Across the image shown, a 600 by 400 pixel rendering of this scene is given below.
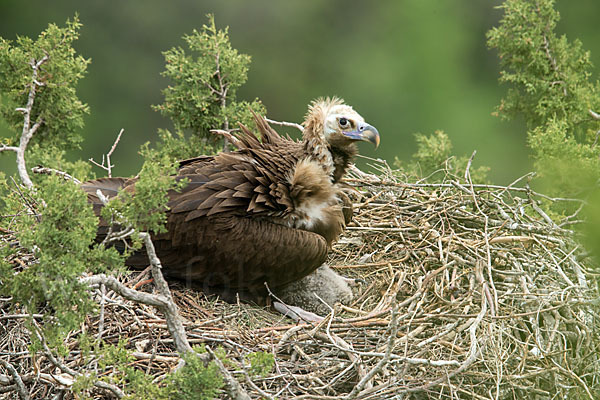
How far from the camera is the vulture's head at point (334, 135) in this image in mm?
4621

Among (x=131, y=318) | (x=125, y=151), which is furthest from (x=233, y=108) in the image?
(x=125, y=151)

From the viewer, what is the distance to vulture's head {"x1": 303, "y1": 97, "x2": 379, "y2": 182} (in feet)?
15.2

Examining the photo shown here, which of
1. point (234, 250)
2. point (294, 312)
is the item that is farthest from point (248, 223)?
point (294, 312)

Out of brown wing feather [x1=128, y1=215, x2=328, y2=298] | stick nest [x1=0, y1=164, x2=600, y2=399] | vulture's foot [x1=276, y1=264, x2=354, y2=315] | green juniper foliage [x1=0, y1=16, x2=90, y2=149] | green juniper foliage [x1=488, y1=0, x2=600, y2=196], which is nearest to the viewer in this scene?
stick nest [x1=0, y1=164, x2=600, y2=399]

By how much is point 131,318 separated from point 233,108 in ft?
6.63

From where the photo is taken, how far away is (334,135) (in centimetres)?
465

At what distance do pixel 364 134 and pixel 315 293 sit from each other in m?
1.09

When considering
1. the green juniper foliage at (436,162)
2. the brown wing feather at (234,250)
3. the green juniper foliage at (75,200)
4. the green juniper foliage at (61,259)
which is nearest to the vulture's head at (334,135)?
the brown wing feather at (234,250)

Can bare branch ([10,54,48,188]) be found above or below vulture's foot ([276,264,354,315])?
above

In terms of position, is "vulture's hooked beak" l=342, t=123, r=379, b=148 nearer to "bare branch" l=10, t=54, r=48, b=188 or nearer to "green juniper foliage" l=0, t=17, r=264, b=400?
"green juniper foliage" l=0, t=17, r=264, b=400

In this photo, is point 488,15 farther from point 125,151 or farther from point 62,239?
point 62,239

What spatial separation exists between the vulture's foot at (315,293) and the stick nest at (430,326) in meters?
0.11

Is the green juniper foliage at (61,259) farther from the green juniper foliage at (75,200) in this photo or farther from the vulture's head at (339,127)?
the vulture's head at (339,127)

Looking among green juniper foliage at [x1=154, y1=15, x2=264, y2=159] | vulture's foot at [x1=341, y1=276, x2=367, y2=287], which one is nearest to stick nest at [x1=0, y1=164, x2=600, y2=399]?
vulture's foot at [x1=341, y1=276, x2=367, y2=287]
